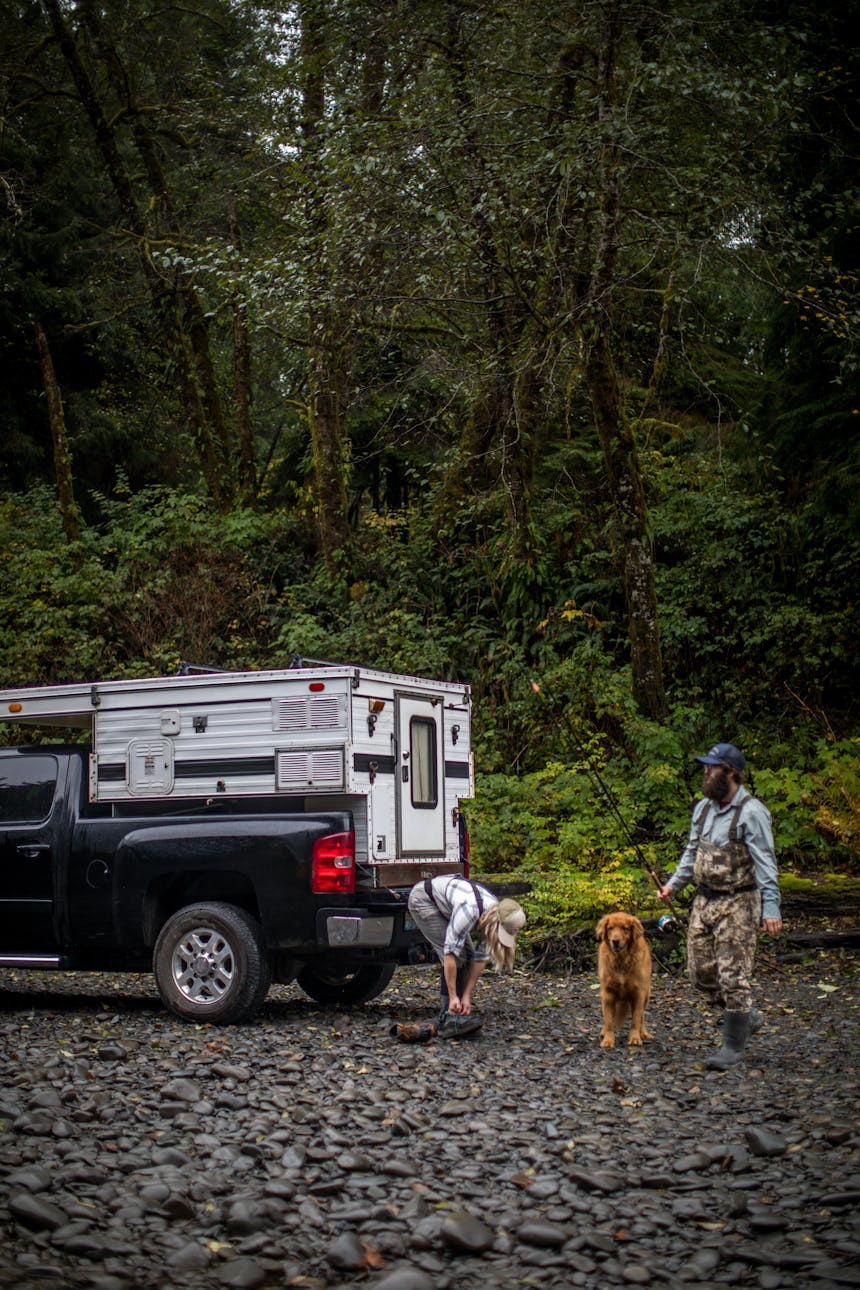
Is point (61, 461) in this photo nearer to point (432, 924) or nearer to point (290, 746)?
point (290, 746)

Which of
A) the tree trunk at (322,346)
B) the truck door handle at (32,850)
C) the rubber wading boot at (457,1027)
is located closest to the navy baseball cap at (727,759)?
the rubber wading boot at (457,1027)

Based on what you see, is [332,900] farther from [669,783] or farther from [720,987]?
[669,783]

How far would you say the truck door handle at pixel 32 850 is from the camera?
913cm

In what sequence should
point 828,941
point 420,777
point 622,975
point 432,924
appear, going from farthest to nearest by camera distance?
point 828,941 → point 420,777 → point 432,924 → point 622,975

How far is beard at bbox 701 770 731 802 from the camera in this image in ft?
24.1

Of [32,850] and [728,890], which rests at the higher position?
[32,850]

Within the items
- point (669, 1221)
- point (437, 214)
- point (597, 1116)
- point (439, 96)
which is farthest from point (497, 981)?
point (439, 96)

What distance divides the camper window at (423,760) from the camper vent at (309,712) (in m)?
0.90

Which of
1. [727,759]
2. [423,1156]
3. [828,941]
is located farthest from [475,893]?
[828,941]

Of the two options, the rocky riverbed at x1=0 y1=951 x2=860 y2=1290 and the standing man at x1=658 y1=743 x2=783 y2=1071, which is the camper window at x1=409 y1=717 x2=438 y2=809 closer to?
the rocky riverbed at x1=0 y1=951 x2=860 y2=1290

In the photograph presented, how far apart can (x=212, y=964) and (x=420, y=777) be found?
2075mm

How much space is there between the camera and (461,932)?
794 cm

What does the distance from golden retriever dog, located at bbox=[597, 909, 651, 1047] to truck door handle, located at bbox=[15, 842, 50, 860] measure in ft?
13.7

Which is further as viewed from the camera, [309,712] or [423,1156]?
[309,712]
